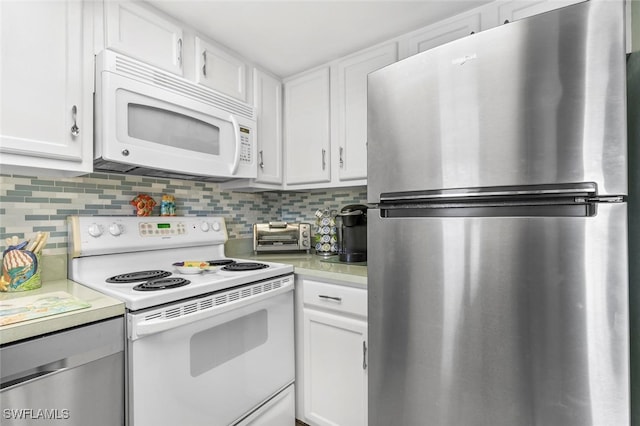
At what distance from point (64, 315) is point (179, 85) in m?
1.11

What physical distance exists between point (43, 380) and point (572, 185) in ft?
4.82

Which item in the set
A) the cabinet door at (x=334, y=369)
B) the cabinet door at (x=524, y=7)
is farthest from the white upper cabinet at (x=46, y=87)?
the cabinet door at (x=524, y=7)

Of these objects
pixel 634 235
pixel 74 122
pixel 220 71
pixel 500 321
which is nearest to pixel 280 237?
pixel 220 71

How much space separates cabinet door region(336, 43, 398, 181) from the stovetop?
0.73 metres

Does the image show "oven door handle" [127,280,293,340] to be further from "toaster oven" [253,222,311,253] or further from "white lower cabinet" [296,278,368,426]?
"toaster oven" [253,222,311,253]

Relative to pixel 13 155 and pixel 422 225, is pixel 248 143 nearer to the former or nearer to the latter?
pixel 13 155

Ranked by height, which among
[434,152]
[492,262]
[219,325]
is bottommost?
[219,325]

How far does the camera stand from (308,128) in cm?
206

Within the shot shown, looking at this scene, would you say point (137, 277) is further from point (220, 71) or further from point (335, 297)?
point (220, 71)

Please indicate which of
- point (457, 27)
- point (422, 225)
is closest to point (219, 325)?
point (422, 225)

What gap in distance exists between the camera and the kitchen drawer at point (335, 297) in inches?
54.7

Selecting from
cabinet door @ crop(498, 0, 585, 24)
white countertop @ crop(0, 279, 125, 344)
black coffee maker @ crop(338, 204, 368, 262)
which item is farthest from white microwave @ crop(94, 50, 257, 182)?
cabinet door @ crop(498, 0, 585, 24)

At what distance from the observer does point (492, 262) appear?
85 cm

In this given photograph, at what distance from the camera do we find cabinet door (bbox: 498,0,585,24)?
1.29 meters
